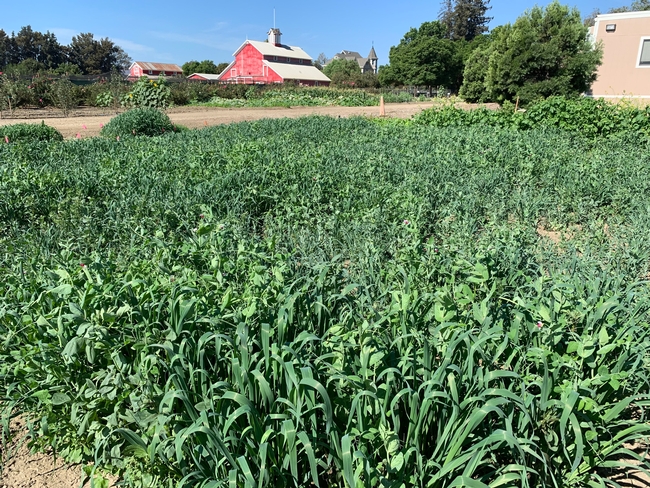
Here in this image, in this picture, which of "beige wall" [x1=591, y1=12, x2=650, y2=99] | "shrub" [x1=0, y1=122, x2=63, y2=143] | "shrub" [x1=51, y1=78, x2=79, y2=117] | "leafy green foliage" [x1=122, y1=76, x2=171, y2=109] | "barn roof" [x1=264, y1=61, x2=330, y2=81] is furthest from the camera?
"barn roof" [x1=264, y1=61, x2=330, y2=81]

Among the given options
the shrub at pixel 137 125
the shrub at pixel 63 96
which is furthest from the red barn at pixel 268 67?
the shrub at pixel 137 125

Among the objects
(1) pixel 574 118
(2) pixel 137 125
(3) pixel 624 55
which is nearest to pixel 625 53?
(3) pixel 624 55

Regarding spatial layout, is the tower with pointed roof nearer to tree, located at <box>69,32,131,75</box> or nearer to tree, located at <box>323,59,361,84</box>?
tree, located at <box>323,59,361,84</box>

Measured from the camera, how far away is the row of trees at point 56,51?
208ft

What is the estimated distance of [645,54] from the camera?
2041 centimetres

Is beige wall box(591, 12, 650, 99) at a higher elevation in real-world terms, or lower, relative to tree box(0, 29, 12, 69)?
lower

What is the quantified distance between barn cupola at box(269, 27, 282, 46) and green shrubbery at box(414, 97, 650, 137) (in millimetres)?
63846

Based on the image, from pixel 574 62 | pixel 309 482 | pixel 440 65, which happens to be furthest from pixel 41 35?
pixel 309 482

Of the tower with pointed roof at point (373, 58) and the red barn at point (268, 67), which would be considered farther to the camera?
the tower with pointed roof at point (373, 58)

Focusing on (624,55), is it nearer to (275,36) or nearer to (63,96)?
(63,96)

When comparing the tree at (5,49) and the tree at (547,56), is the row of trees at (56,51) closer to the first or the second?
the tree at (5,49)

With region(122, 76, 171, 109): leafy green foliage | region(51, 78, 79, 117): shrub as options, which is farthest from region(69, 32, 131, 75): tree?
region(122, 76, 171, 109): leafy green foliage

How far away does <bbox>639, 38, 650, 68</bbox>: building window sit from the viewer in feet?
66.3

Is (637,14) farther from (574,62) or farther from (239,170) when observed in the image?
(239,170)
